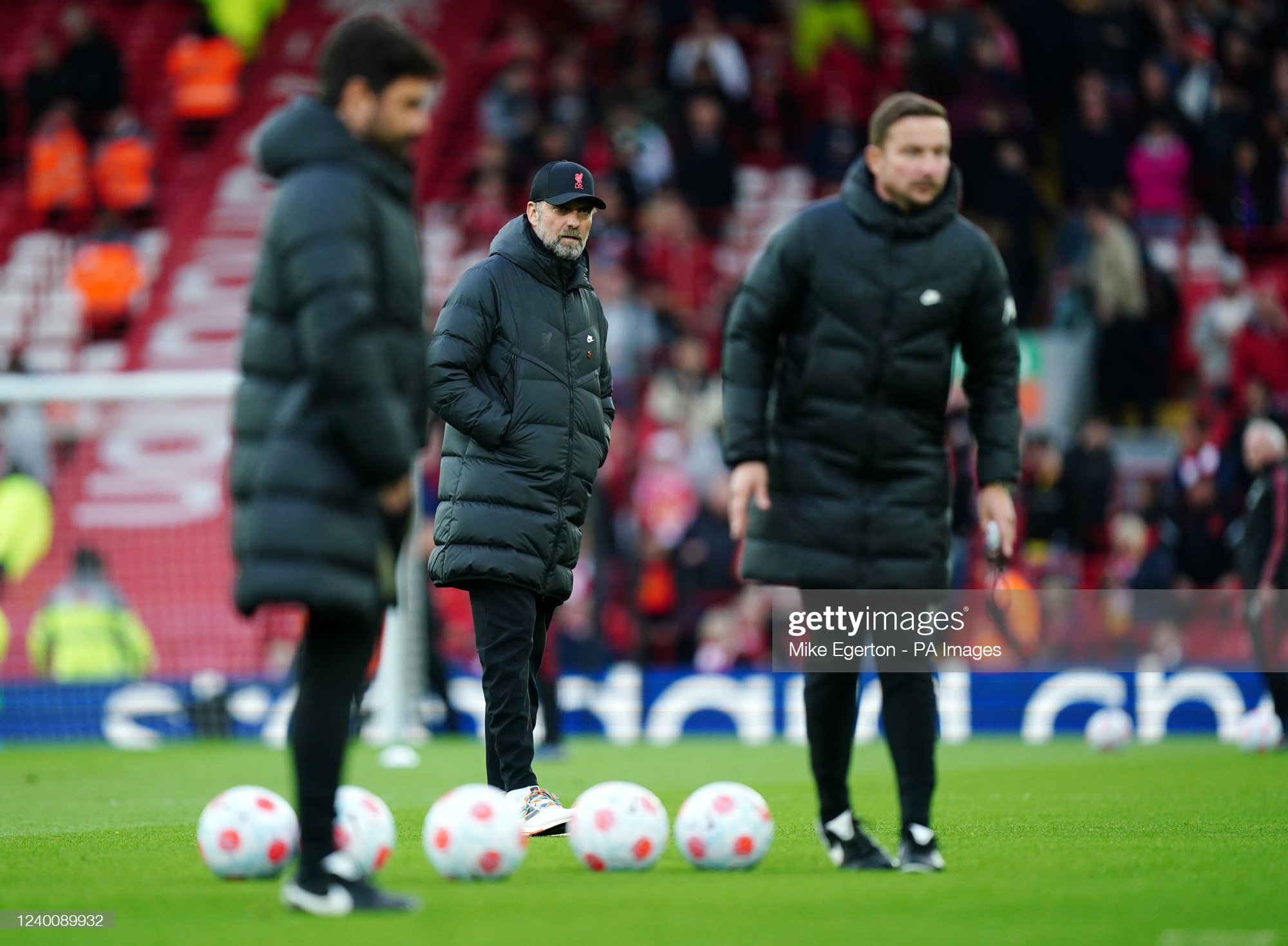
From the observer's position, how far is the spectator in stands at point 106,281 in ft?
68.0

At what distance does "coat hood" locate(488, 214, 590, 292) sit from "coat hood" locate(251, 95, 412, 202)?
228cm

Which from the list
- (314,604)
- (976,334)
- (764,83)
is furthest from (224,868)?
(764,83)

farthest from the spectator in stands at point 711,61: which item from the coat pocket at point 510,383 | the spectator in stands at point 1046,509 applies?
the coat pocket at point 510,383

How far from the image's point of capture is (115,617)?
15.1m

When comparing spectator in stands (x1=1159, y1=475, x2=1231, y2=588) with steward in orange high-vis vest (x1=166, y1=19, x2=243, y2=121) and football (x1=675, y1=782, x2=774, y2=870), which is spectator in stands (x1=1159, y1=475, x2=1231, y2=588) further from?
steward in orange high-vis vest (x1=166, y1=19, x2=243, y2=121)

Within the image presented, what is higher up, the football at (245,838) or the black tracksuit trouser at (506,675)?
the black tracksuit trouser at (506,675)

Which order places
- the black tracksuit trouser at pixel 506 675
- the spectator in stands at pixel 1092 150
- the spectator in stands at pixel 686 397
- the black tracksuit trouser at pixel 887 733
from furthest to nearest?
1. the spectator in stands at pixel 1092 150
2. the spectator in stands at pixel 686 397
3. the black tracksuit trouser at pixel 506 675
4. the black tracksuit trouser at pixel 887 733

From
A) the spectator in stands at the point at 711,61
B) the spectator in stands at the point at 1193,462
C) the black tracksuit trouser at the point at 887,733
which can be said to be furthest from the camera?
the spectator in stands at the point at 711,61

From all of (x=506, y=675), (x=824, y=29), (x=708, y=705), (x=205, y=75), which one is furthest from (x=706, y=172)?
(x=506, y=675)

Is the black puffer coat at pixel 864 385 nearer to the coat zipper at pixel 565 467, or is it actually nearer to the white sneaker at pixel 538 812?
the coat zipper at pixel 565 467

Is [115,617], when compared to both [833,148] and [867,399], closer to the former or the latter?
[833,148]

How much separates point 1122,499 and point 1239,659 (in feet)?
9.45

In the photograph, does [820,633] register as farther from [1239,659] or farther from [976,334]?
[1239,659]

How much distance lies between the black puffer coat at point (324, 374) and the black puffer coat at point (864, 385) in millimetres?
1394
